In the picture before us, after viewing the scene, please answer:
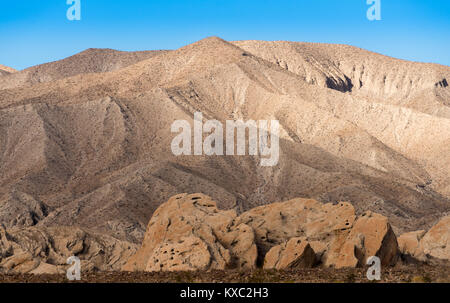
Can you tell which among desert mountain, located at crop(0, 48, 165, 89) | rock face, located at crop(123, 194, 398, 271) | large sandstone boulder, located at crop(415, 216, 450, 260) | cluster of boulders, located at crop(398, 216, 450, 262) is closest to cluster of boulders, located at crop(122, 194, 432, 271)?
rock face, located at crop(123, 194, 398, 271)

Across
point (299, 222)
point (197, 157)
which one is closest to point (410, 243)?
point (299, 222)

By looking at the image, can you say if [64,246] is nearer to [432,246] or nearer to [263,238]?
[263,238]

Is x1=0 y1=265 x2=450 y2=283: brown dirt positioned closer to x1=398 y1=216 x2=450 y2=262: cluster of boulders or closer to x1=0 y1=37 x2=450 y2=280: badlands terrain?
x1=0 y1=37 x2=450 y2=280: badlands terrain

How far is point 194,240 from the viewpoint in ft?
76.6

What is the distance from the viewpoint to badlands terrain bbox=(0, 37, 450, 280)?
2606 centimetres

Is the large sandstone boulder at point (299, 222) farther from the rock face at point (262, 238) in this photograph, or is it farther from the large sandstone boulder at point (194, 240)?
the large sandstone boulder at point (194, 240)

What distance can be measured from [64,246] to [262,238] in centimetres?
1206

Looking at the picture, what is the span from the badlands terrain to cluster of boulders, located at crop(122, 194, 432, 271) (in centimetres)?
7

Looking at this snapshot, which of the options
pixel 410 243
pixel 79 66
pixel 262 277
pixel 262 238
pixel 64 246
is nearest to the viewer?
pixel 262 277

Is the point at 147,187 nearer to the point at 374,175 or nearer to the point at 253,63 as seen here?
the point at 374,175

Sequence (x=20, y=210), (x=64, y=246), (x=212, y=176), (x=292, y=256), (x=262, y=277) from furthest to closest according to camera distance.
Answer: (x=212, y=176), (x=20, y=210), (x=64, y=246), (x=292, y=256), (x=262, y=277)

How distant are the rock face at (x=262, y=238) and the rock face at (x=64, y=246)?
16.5 feet

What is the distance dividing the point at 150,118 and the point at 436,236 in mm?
63826

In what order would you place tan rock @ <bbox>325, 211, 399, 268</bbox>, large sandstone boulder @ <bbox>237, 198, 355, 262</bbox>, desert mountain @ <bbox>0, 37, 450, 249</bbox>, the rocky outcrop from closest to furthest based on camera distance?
tan rock @ <bbox>325, 211, 399, 268</bbox>
large sandstone boulder @ <bbox>237, 198, 355, 262</bbox>
the rocky outcrop
desert mountain @ <bbox>0, 37, 450, 249</bbox>
